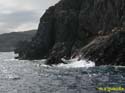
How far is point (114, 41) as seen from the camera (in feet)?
361

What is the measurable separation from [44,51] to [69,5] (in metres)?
27.9

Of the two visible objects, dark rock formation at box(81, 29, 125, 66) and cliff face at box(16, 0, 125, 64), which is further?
cliff face at box(16, 0, 125, 64)

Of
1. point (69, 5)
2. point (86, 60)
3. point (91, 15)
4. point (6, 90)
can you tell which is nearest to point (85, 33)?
point (91, 15)

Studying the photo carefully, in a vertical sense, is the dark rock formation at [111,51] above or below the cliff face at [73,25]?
below

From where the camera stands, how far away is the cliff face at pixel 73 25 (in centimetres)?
15075

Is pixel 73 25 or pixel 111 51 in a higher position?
pixel 73 25

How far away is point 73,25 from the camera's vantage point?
17488 cm

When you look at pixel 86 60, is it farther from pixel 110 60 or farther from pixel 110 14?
pixel 110 14

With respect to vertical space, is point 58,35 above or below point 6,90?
above

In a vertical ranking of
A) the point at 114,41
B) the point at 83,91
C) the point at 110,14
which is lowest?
the point at 83,91

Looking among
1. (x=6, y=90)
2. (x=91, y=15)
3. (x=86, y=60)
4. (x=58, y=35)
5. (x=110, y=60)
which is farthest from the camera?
(x=58, y=35)

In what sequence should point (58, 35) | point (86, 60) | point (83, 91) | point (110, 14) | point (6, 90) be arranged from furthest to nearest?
point (58, 35) → point (110, 14) → point (86, 60) → point (6, 90) → point (83, 91)

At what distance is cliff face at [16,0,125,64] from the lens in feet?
495

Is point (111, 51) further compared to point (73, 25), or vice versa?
point (73, 25)
